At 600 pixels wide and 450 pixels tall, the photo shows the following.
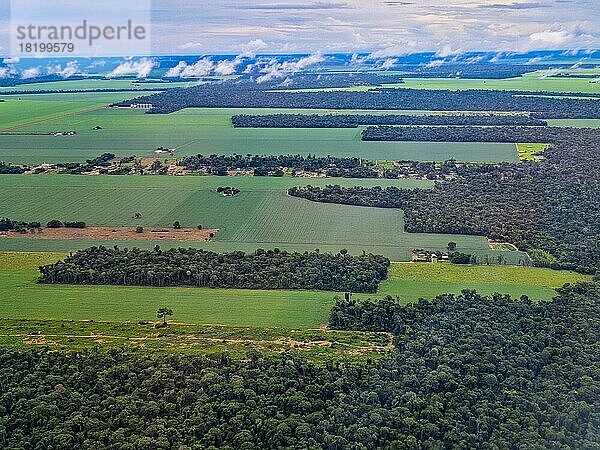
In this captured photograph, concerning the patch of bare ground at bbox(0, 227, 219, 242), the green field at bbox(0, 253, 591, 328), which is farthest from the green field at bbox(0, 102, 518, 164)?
the green field at bbox(0, 253, 591, 328)

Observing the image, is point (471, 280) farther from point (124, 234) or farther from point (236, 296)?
point (124, 234)

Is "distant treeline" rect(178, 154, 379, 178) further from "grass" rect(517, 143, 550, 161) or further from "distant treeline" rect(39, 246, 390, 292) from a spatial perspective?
"distant treeline" rect(39, 246, 390, 292)

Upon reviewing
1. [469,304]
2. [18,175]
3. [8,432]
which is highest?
[18,175]

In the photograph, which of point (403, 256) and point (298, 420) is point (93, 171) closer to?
point (403, 256)

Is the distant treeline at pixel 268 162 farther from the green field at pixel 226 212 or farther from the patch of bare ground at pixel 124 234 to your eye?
the patch of bare ground at pixel 124 234

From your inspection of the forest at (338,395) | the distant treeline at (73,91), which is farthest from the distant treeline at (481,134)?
the distant treeline at (73,91)

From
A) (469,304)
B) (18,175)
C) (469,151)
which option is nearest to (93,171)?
(18,175)
